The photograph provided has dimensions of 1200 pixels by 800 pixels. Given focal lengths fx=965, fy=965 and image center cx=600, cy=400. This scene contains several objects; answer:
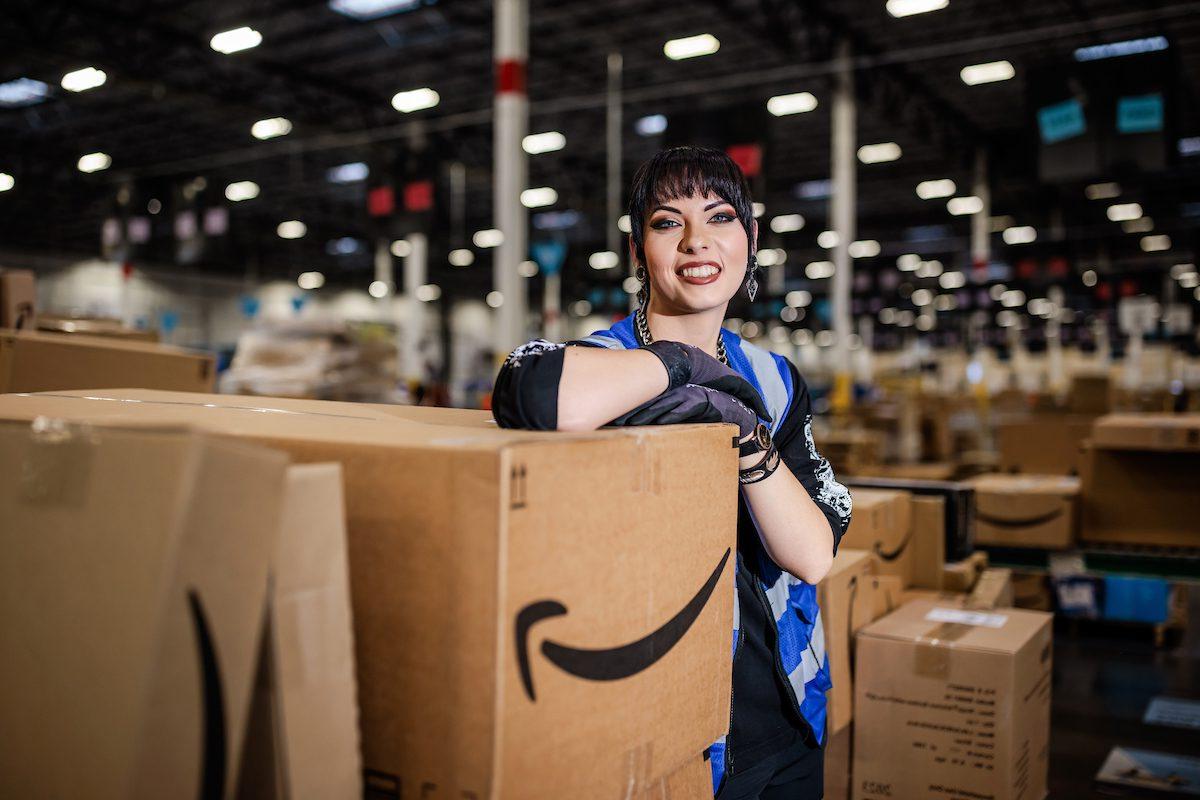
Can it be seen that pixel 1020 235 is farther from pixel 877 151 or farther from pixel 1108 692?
pixel 1108 692

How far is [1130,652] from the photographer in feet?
17.0

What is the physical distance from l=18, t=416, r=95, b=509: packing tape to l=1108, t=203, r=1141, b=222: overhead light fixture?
865 inches

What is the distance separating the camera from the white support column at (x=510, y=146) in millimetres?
6961

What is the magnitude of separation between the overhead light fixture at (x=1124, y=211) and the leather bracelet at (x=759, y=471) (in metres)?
21.2

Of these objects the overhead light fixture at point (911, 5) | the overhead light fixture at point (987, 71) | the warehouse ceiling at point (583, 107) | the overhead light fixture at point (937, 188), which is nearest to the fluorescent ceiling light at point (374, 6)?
the warehouse ceiling at point (583, 107)

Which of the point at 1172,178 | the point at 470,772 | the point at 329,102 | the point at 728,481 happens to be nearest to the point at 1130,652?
the point at 728,481

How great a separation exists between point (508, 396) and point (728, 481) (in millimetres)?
300

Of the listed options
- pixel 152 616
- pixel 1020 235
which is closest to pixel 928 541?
pixel 152 616

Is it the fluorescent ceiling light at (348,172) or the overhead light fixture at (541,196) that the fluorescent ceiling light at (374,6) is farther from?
the overhead light fixture at (541,196)

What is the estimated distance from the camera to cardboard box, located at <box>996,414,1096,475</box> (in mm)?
5477

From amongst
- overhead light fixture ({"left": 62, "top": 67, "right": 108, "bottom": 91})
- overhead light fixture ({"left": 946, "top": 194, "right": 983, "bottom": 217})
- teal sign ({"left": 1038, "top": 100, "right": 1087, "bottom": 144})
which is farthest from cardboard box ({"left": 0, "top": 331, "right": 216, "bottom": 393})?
overhead light fixture ({"left": 946, "top": 194, "right": 983, "bottom": 217})

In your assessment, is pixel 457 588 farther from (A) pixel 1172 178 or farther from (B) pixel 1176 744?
(A) pixel 1172 178

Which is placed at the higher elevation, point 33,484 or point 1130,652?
point 33,484

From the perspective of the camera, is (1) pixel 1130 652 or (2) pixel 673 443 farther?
(1) pixel 1130 652
